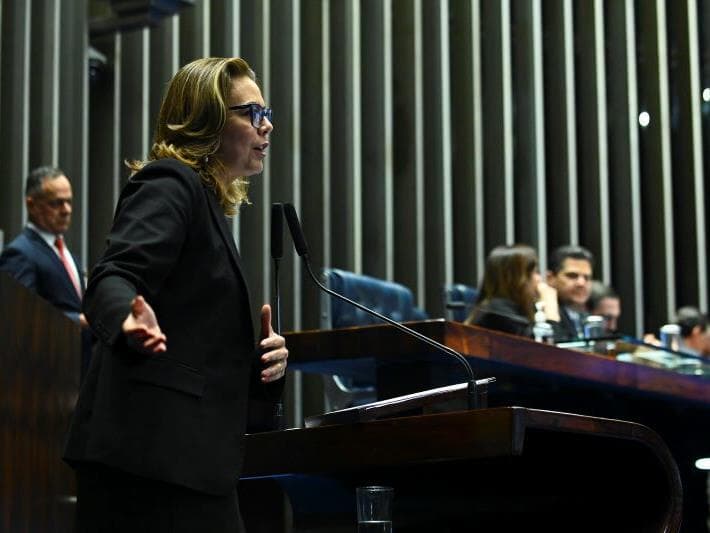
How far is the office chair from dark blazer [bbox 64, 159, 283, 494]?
94.5 inches

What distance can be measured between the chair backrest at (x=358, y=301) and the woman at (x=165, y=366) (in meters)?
2.67

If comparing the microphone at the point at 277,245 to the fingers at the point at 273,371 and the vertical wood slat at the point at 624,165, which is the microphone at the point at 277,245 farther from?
the vertical wood slat at the point at 624,165

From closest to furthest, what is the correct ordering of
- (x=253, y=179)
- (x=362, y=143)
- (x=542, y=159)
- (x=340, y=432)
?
1. (x=340, y=432)
2. (x=253, y=179)
3. (x=362, y=143)
4. (x=542, y=159)

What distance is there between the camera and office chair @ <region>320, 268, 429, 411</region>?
4270 millimetres

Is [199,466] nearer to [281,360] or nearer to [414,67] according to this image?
[281,360]

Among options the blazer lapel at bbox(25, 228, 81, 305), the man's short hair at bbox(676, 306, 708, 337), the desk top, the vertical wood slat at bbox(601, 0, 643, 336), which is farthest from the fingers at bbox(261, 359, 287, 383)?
the vertical wood slat at bbox(601, 0, 643, 336)

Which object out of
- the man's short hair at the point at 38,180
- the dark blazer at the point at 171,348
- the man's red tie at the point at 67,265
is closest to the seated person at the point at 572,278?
the man's red tie at the point at 67,265

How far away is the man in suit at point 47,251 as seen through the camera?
441 centimetres

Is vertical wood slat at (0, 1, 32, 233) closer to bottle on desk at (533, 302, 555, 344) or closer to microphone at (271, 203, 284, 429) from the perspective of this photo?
bottle on desk at (533, 302, 555, 344)

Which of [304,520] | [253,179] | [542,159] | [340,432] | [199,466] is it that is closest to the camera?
[199,466]

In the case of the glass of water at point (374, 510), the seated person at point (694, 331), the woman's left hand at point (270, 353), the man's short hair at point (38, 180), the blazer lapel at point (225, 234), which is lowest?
the glass of water at point (374, 510)

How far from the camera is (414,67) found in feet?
21.9

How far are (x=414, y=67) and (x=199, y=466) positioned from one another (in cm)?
523

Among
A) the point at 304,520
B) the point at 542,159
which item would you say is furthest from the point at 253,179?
the point at 304,520
